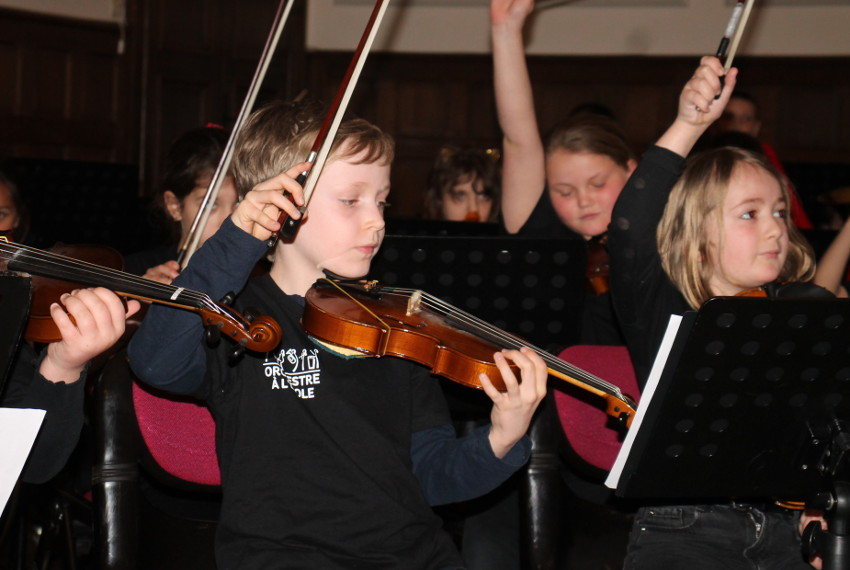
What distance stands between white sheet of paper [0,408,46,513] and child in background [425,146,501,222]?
9.28 ft

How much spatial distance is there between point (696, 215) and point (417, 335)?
0.80 m

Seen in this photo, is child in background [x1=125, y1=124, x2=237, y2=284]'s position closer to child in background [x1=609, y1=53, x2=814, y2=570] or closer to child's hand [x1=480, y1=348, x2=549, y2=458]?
child in background [x1=609, y1=53, x2=814, y2=570]

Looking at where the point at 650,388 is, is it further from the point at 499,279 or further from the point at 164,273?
the point at 164,273

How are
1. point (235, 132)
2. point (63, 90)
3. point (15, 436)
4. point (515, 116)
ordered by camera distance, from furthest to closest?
point (63, 90)
point (515, 116)
point (235, 132)
point (15, 436)

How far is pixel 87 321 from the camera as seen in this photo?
1.50m

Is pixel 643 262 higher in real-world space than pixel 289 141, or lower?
lower

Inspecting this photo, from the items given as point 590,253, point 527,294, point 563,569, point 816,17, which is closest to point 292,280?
point 527,294

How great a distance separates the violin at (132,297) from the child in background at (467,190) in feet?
8.19

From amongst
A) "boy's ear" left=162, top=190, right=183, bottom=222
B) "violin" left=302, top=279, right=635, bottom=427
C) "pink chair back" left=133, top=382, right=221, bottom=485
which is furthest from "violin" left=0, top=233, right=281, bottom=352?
"boy's ear" left=162, top=190, right=183, bottom=222

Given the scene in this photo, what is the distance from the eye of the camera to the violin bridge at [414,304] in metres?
1.81

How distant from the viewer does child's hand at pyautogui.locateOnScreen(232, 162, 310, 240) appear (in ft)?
5.19

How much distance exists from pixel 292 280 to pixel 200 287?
251 mm

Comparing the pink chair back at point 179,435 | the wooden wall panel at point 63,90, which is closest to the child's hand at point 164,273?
the pink chair back at point 179,435

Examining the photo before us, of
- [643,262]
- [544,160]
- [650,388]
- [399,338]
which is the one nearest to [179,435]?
[399,338]
